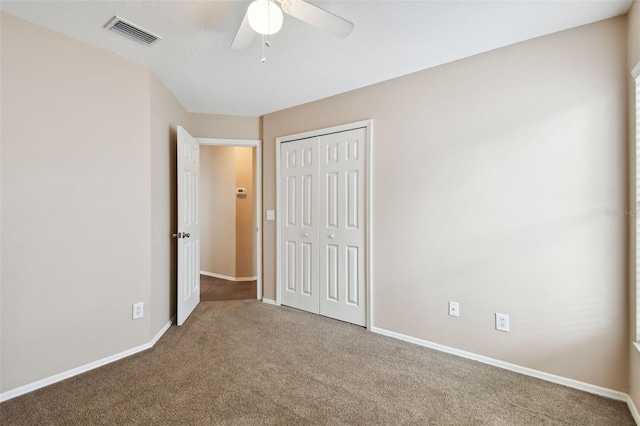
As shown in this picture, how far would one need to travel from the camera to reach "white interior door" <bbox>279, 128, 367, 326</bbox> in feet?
9.64

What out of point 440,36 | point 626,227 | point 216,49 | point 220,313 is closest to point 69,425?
point 220,313

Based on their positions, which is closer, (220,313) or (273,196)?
(220,313)

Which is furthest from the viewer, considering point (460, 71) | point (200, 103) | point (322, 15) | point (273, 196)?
point (273, 196)

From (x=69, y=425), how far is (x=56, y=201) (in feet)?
4.43

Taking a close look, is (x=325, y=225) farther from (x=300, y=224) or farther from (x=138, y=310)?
(x=138, y=310)

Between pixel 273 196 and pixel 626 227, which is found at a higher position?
pixel 273 196

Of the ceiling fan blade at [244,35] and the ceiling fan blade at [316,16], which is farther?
the ceiling fan blade at [244,35]

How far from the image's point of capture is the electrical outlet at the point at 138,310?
7.86 ft

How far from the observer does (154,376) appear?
6.72 ft

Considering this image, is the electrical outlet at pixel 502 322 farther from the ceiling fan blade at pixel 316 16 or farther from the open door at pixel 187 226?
the open door at pixel 187 226

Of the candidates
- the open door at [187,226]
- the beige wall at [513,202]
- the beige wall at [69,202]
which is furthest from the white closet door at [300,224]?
the beige wall at [69,202]

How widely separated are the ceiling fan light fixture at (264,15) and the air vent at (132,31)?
968 millimetres

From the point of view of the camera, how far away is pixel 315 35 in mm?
2000

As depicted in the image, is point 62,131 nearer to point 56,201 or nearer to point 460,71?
point 56,201
